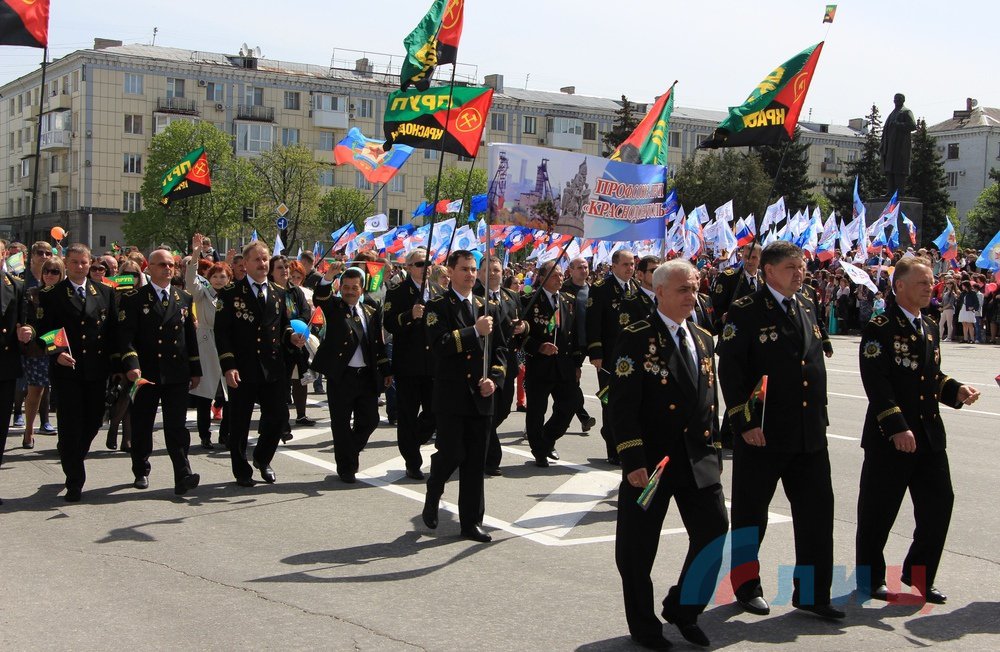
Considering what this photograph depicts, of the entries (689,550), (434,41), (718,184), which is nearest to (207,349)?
(434,41)

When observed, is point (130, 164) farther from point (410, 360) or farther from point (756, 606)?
point (756, 606)

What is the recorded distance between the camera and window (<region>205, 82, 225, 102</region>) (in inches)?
3310

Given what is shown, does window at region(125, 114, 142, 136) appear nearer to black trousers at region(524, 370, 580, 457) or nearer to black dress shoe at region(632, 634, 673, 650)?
black trousers at region(524, 370, 580, 457)

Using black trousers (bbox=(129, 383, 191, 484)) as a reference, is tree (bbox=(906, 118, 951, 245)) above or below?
above

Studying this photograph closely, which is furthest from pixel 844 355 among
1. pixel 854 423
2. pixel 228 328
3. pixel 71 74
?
pixel 71 74

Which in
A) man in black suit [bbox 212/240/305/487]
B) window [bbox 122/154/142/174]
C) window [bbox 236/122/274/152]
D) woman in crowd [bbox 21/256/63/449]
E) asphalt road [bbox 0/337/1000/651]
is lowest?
asphalt road [bbox 0/337/1000/651]

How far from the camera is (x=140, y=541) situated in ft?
24.6

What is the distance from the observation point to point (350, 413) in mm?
9820

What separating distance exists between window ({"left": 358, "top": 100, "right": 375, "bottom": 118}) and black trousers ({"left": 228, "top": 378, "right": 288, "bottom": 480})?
267ft

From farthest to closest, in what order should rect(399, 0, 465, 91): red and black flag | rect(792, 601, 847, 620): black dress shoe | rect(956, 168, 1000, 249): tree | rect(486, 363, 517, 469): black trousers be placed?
rect(956, 168, 1000, 249): tree, rect(399, 0, 465, 91): red and black flag, rect(486, 363, 517, 469): black trousers, rect(792, 601, 847, 620): black dress shoe

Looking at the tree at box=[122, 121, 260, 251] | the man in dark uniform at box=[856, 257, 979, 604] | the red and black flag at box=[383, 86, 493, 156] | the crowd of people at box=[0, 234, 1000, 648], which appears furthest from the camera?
the tree at box=[122, 121, 260, 251]

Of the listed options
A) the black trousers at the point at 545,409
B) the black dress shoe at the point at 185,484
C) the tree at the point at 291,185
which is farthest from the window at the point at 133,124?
the black dress shoe at the point at 185,484

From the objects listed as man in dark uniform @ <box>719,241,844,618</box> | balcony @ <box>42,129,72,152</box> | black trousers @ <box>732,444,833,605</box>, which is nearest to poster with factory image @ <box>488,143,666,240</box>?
man in dark uniform @ <box>719,241,844,618</box>

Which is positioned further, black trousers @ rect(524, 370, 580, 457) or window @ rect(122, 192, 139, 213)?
window @ rect(122, 192, 139, 213)
